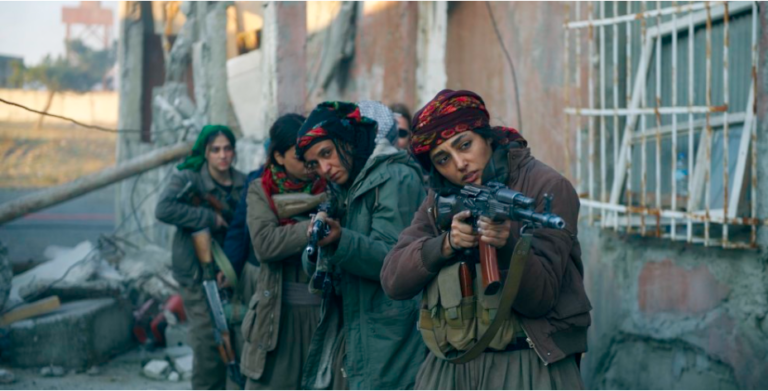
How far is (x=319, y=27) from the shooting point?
898cm

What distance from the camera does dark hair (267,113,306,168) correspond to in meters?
4.52

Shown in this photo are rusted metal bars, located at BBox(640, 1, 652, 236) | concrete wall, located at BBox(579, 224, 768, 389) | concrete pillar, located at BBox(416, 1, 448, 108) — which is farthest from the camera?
concrete pillar, located at BBox(416, 1, 448, 108)

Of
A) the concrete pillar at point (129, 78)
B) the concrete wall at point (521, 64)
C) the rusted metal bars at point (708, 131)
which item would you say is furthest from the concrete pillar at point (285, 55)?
the concrete pillar at point (129, 78)

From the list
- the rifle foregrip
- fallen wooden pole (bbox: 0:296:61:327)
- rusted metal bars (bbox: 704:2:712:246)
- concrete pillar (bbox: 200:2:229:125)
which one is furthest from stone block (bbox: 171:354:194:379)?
the rifle foregrip

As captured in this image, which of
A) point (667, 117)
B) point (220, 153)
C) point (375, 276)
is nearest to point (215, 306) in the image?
point (220, 153)

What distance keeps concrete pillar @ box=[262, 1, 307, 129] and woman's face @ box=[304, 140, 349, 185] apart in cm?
295

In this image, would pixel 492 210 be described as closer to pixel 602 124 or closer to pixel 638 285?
pixel 638 285

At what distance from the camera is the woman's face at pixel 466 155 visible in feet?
9.74

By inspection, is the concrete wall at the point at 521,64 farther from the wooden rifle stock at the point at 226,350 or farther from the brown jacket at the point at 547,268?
the brown jacket at the point at 547,268

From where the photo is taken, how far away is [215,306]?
5.67 metres

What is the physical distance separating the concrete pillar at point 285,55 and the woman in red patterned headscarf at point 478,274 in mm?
3921

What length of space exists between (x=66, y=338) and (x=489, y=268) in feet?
16.2

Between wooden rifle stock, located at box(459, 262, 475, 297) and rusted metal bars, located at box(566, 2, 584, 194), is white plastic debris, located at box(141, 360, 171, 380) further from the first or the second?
wooden rifle stock, located at box(459, 262, 475, 297)

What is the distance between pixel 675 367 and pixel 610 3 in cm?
206
